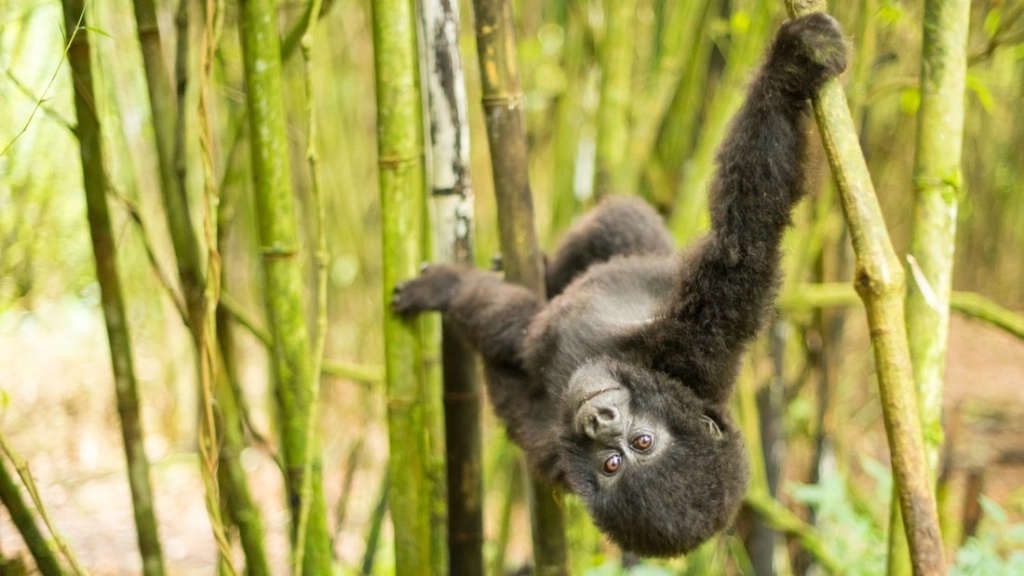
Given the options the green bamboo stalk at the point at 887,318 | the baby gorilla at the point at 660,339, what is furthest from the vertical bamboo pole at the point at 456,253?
the green bamboo stalk at the point at 887,318

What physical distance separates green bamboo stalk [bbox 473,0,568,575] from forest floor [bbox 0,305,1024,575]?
70.5 inches

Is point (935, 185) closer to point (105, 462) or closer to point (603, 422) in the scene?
point (603, 422)

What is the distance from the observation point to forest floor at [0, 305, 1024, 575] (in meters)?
4.16

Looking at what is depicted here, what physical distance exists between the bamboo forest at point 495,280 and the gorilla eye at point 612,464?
27 mm

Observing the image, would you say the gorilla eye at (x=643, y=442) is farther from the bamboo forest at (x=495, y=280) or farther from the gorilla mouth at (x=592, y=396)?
the gorilla mouth at (x=592, y=396)

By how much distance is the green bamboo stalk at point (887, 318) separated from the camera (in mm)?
1791

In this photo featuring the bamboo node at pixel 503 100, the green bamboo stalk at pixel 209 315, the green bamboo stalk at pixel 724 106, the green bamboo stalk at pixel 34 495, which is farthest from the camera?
the green bamboo stalk at pixel 724 106

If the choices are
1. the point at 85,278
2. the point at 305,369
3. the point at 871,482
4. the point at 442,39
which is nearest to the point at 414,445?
the point at 305,369

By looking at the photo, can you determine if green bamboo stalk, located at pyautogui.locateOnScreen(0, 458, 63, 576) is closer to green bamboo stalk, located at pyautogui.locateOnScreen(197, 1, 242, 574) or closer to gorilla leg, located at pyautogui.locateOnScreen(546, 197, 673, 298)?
green bamboo stalk, located at pyautogui.locateOnScreen(197, 1, 242, 574)

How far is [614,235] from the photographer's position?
156 inches

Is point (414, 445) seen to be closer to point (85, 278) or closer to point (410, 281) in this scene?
point (410, 281)

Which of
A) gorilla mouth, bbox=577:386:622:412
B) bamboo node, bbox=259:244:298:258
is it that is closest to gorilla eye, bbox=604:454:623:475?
gorilla mouth, bbox=577:386:622:412

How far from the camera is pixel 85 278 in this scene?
4477 mm

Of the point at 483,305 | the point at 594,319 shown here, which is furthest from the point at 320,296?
the point at 594,319
